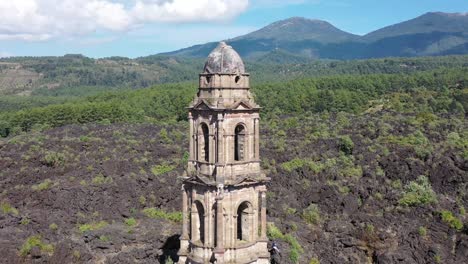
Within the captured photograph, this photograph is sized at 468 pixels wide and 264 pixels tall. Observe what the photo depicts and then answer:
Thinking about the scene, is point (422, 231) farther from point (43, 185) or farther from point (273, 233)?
point (43, 185)

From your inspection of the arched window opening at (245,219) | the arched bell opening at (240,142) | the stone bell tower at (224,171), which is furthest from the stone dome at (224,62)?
the arched window opening at (245,219)

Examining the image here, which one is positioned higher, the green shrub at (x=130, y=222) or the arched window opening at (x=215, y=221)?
the arched window opening at (x=215, y=221)

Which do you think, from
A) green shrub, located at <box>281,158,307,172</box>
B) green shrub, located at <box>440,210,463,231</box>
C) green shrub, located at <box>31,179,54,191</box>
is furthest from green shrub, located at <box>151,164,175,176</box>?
green shrub, located at <box>440,210,463,231</box>

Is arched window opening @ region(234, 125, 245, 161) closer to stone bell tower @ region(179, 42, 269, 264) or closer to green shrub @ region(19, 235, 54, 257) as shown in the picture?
stone bell tower @ region(179, 42, 269, 264)

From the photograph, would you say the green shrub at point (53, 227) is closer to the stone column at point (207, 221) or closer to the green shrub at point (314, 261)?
the green shrub at point (314, 261)

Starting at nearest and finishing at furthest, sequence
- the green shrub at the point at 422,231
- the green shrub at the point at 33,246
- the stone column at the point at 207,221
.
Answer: the stone column at the point at 207,221 < the green shrub at the point at 33,246 < the green shrub at the point at 422,231

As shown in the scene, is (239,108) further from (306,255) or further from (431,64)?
(431,64)

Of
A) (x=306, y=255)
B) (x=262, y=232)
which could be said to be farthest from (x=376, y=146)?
(x=262, y=232)
